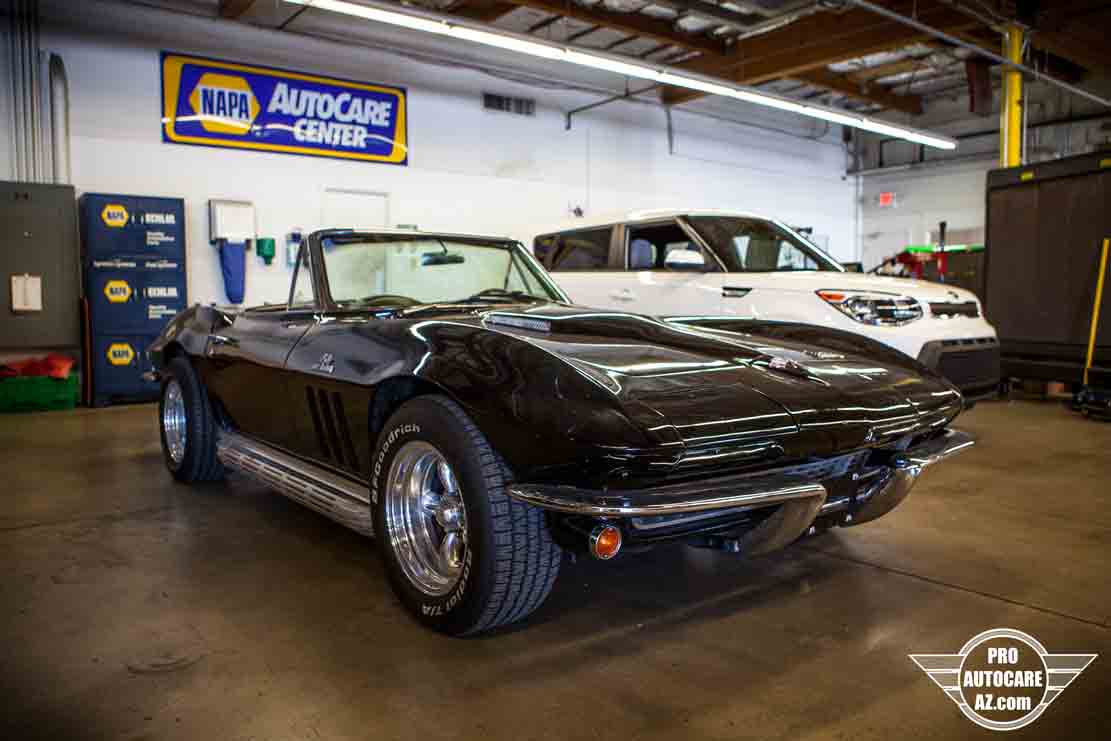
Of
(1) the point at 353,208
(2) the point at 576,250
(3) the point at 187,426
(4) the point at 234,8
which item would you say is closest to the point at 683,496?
(3) the point at 187,426

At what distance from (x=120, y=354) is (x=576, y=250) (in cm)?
487

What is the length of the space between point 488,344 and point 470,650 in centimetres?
80

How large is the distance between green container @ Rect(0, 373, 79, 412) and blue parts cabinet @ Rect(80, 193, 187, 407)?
355mm

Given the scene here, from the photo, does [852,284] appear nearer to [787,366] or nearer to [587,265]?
[587,265]

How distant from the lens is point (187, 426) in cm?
382

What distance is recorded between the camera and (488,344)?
2.04 m

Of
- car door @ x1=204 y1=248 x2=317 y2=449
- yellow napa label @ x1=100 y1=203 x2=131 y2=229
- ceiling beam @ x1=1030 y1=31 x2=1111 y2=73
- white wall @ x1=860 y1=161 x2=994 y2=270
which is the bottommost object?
car door @ x1=204 y1=248 x2=317 y2=449

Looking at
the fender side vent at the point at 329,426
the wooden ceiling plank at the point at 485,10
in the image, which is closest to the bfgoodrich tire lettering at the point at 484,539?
the fender side vent at the point at 329,426

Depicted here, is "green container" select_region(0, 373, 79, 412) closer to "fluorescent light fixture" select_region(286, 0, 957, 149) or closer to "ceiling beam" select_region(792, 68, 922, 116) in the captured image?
"fluorescent light fixture" select_region(286, 0, 957, 149)

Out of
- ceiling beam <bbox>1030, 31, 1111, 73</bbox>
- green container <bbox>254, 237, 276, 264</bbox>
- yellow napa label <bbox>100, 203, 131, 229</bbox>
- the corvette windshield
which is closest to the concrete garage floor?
the corvette windshield

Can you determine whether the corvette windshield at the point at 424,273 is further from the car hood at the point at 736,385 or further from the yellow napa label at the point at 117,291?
the yellow napa label at the point at 117,291

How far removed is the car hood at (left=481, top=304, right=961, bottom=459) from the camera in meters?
1.82

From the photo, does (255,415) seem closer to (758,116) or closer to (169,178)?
(169,178)

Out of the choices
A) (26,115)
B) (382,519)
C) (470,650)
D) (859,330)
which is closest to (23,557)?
(382,519)
